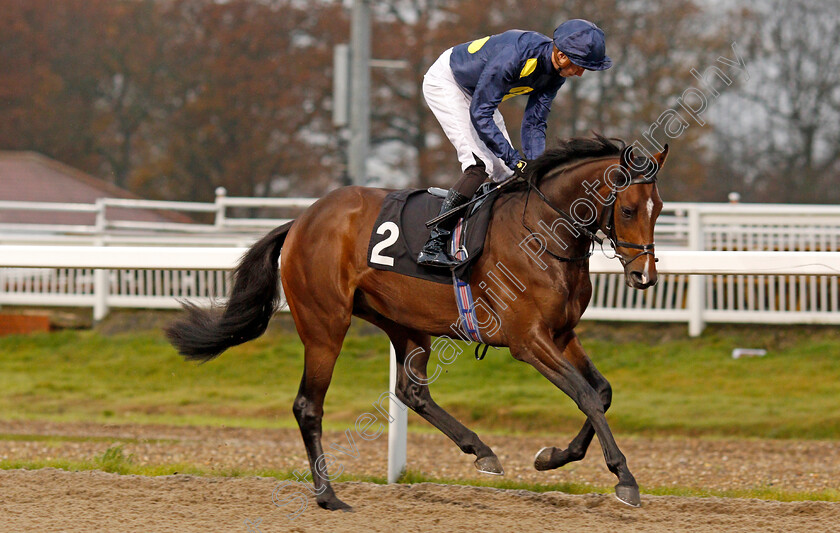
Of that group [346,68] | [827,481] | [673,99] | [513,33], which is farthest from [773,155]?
[513,33]

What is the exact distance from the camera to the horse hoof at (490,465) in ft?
13.1

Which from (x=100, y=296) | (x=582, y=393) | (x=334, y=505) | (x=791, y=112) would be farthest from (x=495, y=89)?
(x=791, y=112)

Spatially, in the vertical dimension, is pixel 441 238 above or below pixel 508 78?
below

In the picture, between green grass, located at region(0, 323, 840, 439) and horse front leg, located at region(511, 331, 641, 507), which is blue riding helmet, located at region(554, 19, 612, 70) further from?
green grass, located at region(0, 323, 840, 439)

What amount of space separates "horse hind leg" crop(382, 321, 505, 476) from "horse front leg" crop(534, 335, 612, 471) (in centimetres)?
24

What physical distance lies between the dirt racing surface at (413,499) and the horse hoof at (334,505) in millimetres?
41

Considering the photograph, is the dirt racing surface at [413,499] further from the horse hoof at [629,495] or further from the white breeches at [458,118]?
the white breeches at [458,118]

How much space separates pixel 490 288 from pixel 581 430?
68 centimetres

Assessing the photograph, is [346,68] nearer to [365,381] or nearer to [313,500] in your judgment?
[365,381]

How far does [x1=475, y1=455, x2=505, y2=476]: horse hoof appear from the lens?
13.1ft

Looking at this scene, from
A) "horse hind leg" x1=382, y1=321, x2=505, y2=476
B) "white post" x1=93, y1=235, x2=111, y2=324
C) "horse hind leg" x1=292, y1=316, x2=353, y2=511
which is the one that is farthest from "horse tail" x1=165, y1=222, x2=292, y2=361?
"white post" x1=93, y1=235, x2=111, y2=324

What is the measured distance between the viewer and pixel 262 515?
3773 mm

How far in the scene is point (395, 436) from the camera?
4543 mm

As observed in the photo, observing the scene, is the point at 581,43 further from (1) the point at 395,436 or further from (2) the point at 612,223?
(1) the point at 395,436
